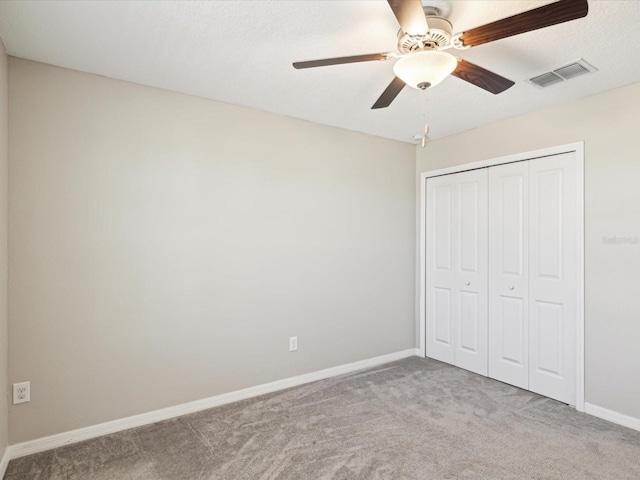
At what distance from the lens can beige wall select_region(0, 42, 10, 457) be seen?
2.16 meters

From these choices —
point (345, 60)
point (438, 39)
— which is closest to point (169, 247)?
point (345, 60)

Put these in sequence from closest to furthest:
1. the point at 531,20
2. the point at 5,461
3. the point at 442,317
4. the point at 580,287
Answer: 1. the point at 531,20
2. the point at 5,461
3. the point at 580,287
4. the point at 442,317

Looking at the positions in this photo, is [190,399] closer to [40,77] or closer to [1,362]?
[1,362]

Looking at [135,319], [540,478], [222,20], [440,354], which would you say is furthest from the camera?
[440,354]

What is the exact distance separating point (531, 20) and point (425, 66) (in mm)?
452

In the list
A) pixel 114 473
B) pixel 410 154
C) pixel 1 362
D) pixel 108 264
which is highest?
pixel 410 154

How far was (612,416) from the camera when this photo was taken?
2.76 m

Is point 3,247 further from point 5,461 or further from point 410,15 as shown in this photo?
point 410,15

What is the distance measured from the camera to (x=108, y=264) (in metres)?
2.59

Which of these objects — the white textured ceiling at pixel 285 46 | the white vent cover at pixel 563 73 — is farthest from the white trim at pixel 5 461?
the white vent cover at pixel 563 73

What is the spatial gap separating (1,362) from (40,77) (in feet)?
5.66

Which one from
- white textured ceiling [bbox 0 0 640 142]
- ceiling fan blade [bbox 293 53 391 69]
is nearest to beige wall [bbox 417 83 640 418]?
white textured ceiling [bbox 0 0 640 142]

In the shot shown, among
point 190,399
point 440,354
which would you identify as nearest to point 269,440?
point 190,399

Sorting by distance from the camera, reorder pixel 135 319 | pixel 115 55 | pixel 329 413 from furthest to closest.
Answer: pixel 329 413, pixel 135 319, pixel 115 55
